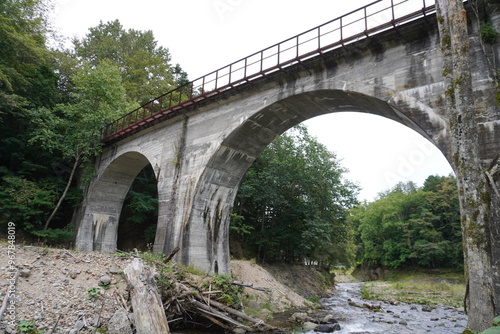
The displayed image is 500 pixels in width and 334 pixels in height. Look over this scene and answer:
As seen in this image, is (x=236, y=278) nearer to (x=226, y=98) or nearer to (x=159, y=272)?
(x=159, y=272)

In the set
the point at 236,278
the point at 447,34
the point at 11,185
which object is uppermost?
the point at 447,34

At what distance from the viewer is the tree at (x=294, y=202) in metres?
19.2

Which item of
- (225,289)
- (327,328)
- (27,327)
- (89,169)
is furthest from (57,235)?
(327,328)

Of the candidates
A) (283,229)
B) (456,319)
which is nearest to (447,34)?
(456,319)

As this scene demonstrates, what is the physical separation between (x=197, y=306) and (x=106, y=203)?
43.8ft

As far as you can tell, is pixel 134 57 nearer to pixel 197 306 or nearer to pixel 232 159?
pixel 232 159

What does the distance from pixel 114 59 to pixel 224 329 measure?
1041 inches

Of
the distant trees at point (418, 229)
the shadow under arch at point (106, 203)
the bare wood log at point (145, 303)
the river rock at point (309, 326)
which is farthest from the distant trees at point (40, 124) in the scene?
the distant trees at point (418, 229)

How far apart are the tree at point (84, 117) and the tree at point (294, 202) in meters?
8.25

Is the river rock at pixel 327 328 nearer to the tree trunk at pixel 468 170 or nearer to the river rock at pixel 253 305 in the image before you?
the river rock at pixel 253 305

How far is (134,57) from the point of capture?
27875mm

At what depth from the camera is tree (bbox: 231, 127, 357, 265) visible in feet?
62.8

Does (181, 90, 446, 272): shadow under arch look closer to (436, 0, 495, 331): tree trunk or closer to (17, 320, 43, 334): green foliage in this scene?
(436, 0, 495, 331): tree trunk

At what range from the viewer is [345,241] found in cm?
2161
